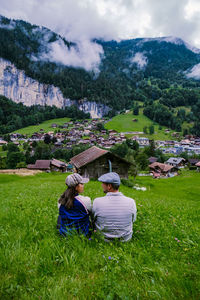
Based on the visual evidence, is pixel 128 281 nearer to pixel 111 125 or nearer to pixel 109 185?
pixel 109 185

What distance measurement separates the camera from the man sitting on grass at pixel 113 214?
4.05 meters

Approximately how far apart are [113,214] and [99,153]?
96.6 ft

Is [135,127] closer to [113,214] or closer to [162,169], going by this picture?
[162,169]

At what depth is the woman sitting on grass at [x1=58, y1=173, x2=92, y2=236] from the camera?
4.17 meters

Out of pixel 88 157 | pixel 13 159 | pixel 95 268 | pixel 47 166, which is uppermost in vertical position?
pixel 95 268

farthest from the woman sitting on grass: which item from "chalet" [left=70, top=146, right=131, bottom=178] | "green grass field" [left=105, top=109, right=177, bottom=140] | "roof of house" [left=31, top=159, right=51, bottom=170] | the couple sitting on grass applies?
"green grass field" [left=105, top=109, right=177, bottom=140]

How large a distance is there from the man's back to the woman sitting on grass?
320 mm

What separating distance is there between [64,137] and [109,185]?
142699mm

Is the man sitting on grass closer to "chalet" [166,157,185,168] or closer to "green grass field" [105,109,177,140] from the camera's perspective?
"chalet" [166,157,185,168]

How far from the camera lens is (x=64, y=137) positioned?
143 m

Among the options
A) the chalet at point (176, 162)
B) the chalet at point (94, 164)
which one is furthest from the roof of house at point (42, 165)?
the chalet at point (176, 162)

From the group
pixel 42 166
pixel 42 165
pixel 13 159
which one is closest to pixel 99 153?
pixel 42 166

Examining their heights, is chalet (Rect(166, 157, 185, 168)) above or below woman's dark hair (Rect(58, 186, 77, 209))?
below

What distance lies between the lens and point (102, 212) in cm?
409
